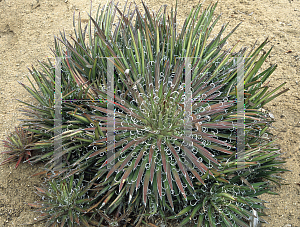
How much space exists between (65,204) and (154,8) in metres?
2.85

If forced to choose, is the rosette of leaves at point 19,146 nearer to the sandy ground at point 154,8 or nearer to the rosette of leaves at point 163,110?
the sandy ground at point 154,8

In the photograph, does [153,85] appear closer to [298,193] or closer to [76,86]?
[76,86]

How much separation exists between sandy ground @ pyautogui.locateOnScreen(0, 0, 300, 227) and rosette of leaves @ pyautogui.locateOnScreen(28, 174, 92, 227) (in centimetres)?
21

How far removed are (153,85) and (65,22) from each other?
7.12ft

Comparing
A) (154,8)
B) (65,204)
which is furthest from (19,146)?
(154,8)

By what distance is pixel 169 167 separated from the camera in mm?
1797

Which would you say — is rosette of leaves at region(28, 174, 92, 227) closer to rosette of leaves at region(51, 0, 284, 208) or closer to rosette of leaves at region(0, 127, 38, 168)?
rosette of leaves at region(51, 0, 284, 208)

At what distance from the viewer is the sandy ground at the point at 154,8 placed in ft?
7.14

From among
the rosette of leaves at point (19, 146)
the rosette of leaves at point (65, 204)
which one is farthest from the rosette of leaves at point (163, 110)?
the rosette of leaves at point (19, 146)


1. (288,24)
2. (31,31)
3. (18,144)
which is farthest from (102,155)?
(288,24)

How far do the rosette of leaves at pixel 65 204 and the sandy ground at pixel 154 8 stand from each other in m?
0.21

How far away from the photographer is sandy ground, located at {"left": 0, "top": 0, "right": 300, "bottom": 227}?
218cm

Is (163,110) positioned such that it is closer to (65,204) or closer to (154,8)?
(65,204)

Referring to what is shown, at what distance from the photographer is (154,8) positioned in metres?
3.77
